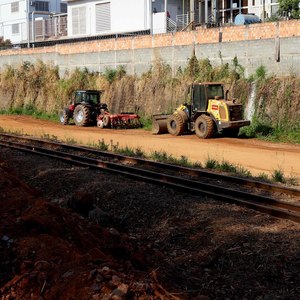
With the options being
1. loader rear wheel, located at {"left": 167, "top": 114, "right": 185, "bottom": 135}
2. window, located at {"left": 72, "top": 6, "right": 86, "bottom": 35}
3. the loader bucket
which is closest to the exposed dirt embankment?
loader rear wheel, located at {"left": 167, "top": 114, "right": 185, "bottom": 135}

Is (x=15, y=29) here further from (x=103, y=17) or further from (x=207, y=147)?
(x=207, y=147)

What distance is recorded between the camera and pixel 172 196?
38.2 ft

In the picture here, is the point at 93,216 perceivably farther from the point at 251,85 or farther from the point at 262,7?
the point at 262,7

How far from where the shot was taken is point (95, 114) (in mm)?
30891

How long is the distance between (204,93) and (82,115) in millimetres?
8886

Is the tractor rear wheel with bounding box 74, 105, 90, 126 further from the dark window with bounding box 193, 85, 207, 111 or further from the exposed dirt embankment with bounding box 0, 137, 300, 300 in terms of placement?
the exposed dirt embankment with bounding box 0, 137, 300, 300

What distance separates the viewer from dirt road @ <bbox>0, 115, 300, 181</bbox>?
59.5 feet

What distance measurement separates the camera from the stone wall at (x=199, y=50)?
25.9 meters

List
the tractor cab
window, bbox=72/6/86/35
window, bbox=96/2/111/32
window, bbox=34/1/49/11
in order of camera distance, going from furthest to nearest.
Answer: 1. window, bbox=34/1/49/11
2. window, bbox=72/6/86/35
3. window, bbox=96/2/111/32
4. the tractor cab

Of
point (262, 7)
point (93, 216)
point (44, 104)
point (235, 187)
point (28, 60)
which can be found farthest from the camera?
point (28, 60)

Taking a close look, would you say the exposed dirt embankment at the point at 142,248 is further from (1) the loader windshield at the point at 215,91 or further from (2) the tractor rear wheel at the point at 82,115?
(2) the tractor rear wheel at the point at 82,115

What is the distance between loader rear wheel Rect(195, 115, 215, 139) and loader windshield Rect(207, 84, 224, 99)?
940mm

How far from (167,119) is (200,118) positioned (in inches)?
98.0

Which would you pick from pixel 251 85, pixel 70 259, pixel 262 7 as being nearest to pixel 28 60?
pixel 262 7
